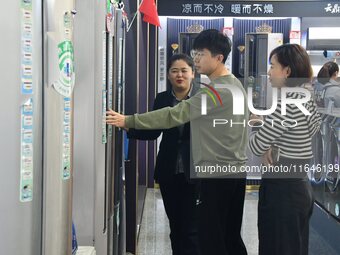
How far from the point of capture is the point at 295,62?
8.11ft

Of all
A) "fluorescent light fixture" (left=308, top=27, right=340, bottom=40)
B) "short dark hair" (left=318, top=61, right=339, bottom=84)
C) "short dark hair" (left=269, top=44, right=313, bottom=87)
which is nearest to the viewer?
"short dark hair" (left=269, top=44, right=313, bottom=87)

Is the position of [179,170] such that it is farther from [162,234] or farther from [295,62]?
[162,234]

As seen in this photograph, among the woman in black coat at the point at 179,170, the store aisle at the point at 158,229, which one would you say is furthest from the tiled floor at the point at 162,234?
the woman in black coat at the point at 179,170

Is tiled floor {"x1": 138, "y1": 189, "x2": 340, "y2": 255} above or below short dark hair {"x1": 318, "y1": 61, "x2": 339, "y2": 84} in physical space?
below

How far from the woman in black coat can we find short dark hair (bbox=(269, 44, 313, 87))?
0.82 m

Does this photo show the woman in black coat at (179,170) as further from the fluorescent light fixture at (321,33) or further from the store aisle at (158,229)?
the fluorescent light fixture at (321,33)

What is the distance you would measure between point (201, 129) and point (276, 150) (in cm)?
48

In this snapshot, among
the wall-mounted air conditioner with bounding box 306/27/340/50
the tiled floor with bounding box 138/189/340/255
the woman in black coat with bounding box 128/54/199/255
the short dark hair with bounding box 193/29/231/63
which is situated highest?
the wall-mounted air conditioner with bounding box 306/27/340/50

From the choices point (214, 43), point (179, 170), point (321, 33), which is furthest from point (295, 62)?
point (321, 33)

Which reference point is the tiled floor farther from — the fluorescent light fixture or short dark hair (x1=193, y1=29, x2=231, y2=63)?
the fluorescent light fixture

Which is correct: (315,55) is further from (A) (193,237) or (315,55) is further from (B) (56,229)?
(B) (56,229)

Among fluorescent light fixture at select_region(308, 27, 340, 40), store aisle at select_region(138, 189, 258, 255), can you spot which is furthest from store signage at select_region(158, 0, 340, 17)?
store aisle at select_region(138, 189, 258, 255)

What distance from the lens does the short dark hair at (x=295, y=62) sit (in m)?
2.48

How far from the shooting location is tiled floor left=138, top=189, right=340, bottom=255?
3.92m
